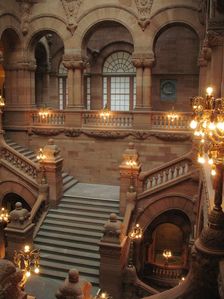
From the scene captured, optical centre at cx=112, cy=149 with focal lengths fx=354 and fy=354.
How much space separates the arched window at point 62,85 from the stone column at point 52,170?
894 cm

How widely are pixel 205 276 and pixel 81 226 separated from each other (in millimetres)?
9962

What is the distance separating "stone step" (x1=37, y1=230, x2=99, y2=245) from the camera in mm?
13812

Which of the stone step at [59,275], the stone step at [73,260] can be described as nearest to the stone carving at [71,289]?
the stone step at [59,275]

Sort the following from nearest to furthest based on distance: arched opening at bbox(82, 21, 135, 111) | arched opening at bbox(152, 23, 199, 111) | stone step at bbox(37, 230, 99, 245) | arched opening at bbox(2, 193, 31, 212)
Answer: stone step at bbox(37, 230, 99, 245) < arched opening at bbox(2, 193, 31, 212) < arched opening at bbox(152, 23, 199, 111) < arched opening at bbox(82, 21, 135, 111)

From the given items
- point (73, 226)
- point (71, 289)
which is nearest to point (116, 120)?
point (73, 226)

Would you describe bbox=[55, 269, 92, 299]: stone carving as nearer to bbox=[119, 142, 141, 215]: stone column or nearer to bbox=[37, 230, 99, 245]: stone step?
bbox=[37, 230, 99, 245]: stone step

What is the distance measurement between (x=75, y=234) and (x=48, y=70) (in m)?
12.5

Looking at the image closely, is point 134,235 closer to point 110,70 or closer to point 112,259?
point 112,259

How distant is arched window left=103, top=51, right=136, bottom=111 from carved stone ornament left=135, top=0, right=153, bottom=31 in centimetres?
495

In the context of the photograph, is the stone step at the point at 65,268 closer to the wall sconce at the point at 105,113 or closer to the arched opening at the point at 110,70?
the wall sconce at the point at 105,113

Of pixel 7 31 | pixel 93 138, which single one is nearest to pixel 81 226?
pixel 93 138

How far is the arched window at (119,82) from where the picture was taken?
22.5 m

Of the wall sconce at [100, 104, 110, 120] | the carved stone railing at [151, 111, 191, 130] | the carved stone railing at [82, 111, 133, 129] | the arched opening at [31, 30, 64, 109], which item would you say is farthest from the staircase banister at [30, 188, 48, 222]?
the arched opening at [31, 30, 64, 109]

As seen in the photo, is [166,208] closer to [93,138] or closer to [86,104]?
[93,138]
